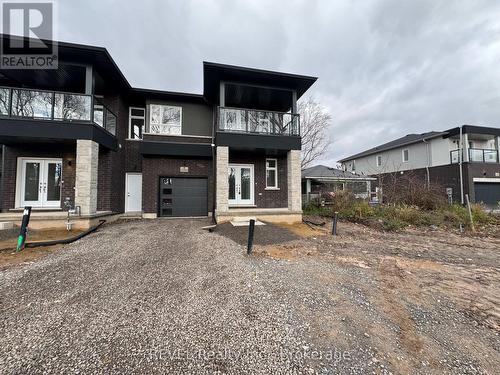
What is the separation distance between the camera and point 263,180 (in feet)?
36.3

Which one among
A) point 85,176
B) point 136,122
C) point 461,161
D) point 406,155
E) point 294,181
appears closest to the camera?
point 85,176

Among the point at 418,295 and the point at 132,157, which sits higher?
the point at 132,157

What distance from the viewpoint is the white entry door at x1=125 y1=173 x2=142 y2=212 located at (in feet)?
35.9

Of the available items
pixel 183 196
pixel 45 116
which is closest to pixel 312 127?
pixel 183 196

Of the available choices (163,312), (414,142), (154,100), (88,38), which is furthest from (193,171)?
(414,142)

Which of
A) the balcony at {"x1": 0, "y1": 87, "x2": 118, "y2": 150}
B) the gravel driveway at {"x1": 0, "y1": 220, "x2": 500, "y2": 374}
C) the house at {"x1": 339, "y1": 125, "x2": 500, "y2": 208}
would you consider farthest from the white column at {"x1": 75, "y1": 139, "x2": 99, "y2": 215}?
Answer: the house at {"x1": 339, "y1": 125, "x2": 500, "y2": 208}

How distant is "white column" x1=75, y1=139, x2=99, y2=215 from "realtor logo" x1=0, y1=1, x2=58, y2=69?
3.21 m

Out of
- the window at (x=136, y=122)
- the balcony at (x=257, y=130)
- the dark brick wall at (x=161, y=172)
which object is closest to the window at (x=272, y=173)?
the balcony at (x=257, y=130)

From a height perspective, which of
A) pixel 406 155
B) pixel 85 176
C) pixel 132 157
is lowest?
pixel 85 176

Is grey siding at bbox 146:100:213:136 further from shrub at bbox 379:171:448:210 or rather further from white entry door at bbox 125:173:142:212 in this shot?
shrub at bbox 379:171:448:210

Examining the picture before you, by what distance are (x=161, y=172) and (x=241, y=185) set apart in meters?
4.04

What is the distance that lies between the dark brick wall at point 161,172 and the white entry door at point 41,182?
10.9 feet

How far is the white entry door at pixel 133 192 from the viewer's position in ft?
35.9

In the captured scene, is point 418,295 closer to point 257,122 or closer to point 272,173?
point 257,122
